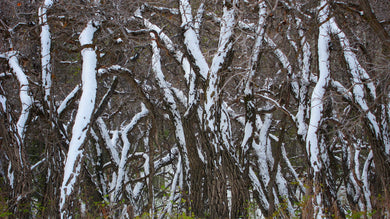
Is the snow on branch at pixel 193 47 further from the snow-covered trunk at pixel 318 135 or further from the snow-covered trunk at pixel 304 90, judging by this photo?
the snow-covered trunk at pixel 304 90

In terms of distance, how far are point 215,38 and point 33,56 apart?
13.4ft

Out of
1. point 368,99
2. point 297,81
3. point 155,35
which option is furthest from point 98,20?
point 368,99

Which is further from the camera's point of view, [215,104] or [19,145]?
[19,145]

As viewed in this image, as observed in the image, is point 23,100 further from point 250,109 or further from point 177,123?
point 250,109

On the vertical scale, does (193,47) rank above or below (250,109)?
above

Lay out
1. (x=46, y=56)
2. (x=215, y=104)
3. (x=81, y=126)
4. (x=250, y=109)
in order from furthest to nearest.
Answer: (x=46, y=56), (x=250, y=109), (x=215, y=104), (x=81, y=126)

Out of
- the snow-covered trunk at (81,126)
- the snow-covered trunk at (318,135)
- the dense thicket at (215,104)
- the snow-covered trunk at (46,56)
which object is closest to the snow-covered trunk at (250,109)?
the dense thicket at (215,104)

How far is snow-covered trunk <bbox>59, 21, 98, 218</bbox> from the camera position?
519 cm

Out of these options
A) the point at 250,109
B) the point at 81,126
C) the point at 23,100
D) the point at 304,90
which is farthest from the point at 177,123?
the point at 23,100

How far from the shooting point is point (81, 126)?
17.7ft

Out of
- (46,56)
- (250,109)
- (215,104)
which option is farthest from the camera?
(46,56)

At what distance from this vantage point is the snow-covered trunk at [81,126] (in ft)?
17.0

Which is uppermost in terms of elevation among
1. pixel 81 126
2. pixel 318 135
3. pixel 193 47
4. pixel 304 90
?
pixel 193 47

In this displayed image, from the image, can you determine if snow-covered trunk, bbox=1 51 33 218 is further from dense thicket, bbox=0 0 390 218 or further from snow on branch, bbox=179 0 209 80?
snow on branch, bbox=179 0 209 80
